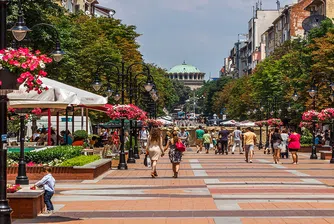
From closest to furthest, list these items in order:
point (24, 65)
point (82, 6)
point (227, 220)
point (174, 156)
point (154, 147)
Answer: point (24, 65), point (227, 220), point (154, 147), point (174, 156), point (82, 6)

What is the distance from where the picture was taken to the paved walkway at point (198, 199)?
14.9 metres

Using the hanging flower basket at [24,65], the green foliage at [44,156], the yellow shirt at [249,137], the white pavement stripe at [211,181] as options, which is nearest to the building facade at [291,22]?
the yellow shirt at [249,137]

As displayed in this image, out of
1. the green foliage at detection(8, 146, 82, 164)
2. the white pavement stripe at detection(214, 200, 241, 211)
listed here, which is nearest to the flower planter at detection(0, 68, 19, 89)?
the white pavement stripe at detection(214, 200, 241, 211)

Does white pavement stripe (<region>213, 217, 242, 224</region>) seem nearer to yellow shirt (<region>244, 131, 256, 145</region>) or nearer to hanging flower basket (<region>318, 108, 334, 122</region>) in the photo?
yellow shirt (<region>244, 131, 256, 145</region>)

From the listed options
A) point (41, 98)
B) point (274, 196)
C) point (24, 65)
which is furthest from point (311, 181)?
point (24, 65)

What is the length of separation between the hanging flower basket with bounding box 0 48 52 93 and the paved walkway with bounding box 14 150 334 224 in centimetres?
273

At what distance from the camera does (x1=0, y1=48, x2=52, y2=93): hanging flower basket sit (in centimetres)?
1266

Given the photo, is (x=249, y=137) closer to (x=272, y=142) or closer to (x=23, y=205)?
(x=272, y=142)

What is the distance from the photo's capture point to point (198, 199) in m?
18.4

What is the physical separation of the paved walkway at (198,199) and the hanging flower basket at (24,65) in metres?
2.73

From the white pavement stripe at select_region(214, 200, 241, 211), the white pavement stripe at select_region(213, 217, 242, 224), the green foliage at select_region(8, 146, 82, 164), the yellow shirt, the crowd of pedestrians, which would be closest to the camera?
the white pavement stripe at select_region(213, 217, 242, 224)

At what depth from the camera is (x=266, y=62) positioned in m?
97.5

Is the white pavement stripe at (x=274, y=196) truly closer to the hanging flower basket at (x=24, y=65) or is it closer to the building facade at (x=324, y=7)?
the hanging flower basket at (x=24, y=65)

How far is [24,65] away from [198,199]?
21.9ft
